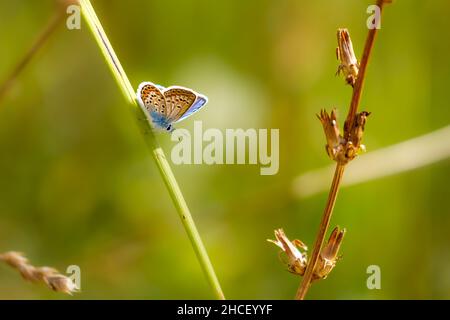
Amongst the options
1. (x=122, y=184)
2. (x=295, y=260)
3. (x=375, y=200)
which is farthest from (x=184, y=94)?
(x=375, y=200)

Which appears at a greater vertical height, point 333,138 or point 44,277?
point 333,138

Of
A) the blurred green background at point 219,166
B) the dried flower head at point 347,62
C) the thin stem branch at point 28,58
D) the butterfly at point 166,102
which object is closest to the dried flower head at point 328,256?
the dried flower head at point 347,62

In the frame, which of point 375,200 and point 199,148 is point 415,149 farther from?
point 199,148

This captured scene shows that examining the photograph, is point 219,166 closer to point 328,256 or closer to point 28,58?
point 28,58

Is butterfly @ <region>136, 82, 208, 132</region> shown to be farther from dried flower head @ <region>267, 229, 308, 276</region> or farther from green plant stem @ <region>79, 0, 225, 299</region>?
dried flower head @ <region>267, 229, 308, 276</region>

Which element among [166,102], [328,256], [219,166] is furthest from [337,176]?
[219,166]

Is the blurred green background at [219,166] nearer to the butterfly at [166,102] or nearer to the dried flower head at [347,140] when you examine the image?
the butterfly at [166,102]

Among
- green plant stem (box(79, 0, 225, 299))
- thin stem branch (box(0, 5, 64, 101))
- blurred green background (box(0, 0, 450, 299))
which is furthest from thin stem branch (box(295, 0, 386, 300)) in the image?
blurred green background (box(0, 0, 450, 299))
